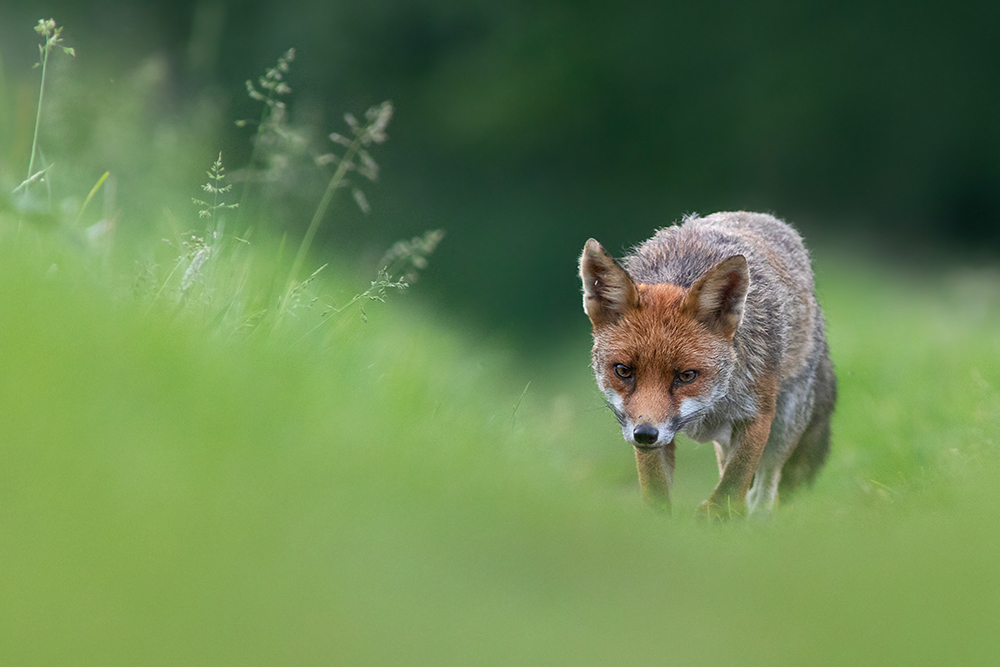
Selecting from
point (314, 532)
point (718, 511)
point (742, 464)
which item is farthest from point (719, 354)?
point (314, 532)

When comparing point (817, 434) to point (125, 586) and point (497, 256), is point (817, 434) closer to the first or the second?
point (125, 586)

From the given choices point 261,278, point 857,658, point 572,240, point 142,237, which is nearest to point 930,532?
point 857,658

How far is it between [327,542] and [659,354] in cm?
270

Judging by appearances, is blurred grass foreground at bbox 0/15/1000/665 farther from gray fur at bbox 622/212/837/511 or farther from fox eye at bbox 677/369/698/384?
gray fur at bbox 622/212/837/511

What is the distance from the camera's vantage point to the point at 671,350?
15.2 ft

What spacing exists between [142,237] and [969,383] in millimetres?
5282

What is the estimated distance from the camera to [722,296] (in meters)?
4.80

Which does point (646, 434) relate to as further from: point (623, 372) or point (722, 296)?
point (722, 296)

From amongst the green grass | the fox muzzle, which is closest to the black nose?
the fox muzzle

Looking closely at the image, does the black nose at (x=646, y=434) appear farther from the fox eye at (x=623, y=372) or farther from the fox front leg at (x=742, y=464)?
the fox front leg at (x=742, y=464)

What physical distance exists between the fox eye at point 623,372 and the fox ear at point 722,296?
1.30 feet

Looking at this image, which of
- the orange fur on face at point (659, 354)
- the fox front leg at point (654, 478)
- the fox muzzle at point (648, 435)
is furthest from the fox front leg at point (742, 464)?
the fox muzzle at point (648, 435)

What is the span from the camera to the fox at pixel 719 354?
15.3ft

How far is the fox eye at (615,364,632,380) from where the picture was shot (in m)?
4.70
